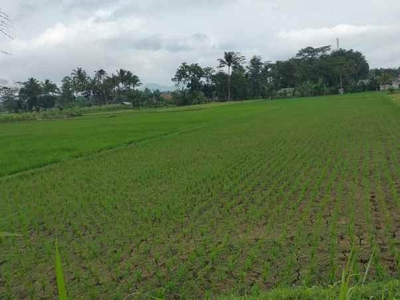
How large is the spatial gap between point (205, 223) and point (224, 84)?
65.3 meters

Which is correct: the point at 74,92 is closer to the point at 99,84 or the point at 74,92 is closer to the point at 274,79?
the point at 99,84

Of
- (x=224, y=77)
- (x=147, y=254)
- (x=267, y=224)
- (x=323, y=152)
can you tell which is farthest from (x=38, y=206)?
(x=224, y=77)

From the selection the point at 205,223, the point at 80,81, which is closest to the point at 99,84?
the point at 80,81

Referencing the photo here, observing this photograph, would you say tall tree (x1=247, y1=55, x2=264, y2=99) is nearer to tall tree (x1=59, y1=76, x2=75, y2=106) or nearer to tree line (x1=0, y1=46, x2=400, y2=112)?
tree line (x1=0, y1=46, x2=400, y2=112)

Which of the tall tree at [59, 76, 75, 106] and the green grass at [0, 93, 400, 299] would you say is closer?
the green grass at [0, 93, 400, 299]

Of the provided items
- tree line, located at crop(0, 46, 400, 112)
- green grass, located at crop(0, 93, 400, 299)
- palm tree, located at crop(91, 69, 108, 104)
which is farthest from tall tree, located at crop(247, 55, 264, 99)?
green grass, located at crop(0, 93, 400, 299)

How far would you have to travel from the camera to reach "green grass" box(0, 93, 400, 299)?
158 inches

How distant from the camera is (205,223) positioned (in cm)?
591

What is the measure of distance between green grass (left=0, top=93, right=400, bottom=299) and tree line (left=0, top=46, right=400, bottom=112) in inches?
2155

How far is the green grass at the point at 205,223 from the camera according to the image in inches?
158

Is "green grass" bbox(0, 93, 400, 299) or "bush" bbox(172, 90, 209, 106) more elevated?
"bush" bbox(172, 90, 209, 106)

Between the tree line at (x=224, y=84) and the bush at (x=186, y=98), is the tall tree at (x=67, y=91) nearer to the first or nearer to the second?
the tree line at (x=224, y=84)

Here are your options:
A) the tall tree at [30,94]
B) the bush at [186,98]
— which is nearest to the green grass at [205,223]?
Answer: the bush at [186,98]

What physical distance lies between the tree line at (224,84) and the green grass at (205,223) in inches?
2155
